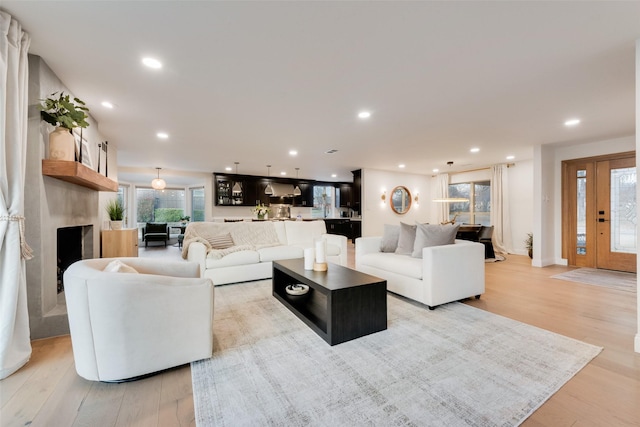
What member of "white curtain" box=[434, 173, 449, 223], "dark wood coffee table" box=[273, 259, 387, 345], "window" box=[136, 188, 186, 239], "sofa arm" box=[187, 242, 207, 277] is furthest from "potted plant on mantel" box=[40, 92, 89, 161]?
"white curtain" box=[434, 173, 449, 223]

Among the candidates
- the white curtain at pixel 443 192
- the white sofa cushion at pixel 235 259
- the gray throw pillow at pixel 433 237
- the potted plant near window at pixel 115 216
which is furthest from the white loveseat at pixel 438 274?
the white curtain at pixel 443 192

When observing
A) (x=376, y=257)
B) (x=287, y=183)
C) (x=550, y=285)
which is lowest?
(x=550, y=285)

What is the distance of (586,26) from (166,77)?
3384 millimetres

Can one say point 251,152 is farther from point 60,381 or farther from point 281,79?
point 60,381

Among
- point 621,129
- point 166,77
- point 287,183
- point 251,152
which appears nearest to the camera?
point 166,77

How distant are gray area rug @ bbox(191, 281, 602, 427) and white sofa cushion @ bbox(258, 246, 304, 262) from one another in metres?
1.55

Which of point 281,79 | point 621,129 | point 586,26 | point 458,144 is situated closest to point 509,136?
point 458,144

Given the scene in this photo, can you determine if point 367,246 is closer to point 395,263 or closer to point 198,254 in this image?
point 395,263

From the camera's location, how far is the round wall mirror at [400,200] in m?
8.43

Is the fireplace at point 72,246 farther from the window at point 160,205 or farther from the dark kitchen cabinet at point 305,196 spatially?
the dark kitchen cabinet at point 305,196

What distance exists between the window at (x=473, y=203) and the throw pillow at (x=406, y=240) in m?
4.95

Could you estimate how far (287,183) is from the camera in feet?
31.6

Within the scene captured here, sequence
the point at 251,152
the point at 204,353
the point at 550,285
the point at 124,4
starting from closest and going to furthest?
the point at 124,4 → the point at 204,353 → the point at 550,285 → the point at 251,152

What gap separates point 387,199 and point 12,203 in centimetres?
770
